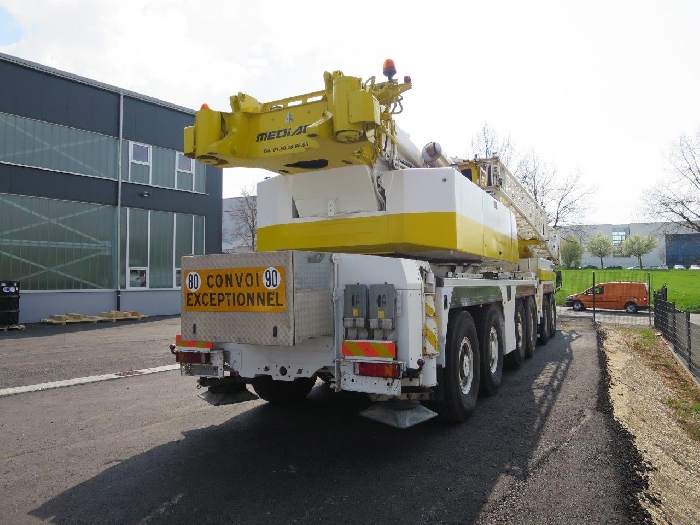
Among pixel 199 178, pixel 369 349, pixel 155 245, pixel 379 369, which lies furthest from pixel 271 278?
pixel 199 178

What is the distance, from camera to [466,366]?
18.4 ft

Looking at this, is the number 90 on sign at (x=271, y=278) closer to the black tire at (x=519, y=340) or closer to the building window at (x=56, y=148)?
the black tire at (x=519, y=340)

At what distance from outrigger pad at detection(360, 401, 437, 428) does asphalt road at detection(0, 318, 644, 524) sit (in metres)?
0.34

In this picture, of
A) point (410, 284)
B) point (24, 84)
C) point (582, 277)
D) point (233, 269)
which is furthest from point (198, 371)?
point (582, 277)

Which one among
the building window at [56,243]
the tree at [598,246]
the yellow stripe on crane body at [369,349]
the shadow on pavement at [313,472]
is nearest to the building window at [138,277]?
the building window at [56,243]

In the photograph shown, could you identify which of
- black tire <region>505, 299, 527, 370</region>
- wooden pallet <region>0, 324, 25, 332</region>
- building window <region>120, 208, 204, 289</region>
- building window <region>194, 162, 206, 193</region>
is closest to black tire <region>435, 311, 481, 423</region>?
black tire <region>505, 299, 527, 370</region>

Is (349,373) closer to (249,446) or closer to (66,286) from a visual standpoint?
(249,446)

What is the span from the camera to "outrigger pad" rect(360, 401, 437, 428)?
4.28m

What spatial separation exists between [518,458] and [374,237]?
2583mm

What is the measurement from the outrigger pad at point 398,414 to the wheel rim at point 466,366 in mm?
1086

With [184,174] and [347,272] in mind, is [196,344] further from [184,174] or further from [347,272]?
[184,174]

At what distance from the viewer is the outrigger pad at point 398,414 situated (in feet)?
14.0

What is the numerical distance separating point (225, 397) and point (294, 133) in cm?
281

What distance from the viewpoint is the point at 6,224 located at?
17.0 meters
